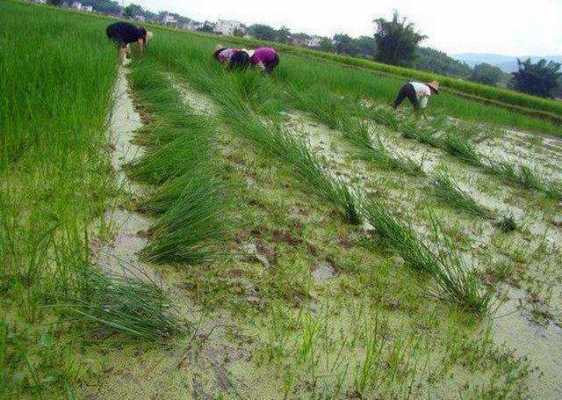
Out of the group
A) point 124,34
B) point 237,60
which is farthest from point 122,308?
point 124,34

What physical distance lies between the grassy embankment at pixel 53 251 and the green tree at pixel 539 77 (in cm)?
3299

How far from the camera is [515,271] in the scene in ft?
7.11

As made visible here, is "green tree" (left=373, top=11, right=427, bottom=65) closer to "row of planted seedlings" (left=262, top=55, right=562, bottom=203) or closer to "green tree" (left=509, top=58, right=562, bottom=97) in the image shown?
"green tree" (left=509, top=58, right=562, bottom=97)

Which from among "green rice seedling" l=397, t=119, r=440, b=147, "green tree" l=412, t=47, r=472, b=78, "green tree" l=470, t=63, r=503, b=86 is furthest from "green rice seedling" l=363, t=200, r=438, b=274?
"green tree" l=412, t=47, r=472, b=78

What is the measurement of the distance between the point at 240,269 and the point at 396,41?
32.1m

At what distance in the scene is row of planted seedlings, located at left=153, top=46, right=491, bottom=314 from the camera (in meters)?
1.77

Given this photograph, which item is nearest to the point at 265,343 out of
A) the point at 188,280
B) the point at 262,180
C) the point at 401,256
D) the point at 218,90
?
the point at 188,280

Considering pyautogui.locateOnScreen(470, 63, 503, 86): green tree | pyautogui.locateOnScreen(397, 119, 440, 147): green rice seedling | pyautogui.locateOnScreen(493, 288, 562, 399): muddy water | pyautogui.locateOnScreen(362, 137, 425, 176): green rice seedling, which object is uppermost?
pyautogui.locateOnScreen(470, 63, 503, 86): green tree

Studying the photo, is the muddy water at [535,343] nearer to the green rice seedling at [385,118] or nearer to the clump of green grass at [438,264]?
the clump of green grass at [438,264]

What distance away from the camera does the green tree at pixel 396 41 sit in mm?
29750

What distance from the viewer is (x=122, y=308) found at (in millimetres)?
1189

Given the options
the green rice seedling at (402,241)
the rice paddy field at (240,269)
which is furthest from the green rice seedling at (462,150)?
the green rice seedling at (402,241)

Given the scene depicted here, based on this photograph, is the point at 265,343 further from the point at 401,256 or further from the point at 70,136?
the point at 70,136

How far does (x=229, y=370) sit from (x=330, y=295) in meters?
0.60
